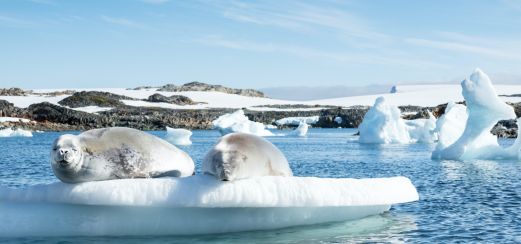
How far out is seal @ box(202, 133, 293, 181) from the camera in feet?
31.6

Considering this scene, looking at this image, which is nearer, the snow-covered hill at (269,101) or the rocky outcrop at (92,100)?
the rocky outcrop at (92,100)

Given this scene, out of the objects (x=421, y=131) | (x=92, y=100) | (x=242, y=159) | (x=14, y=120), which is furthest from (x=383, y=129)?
(x=92, y=100)

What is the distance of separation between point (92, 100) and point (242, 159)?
96072mm

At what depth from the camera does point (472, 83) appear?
26953 millimetres

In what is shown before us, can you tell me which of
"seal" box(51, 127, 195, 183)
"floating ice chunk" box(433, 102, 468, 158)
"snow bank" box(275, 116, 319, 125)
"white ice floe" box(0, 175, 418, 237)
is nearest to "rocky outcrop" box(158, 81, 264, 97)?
"snow bank" box(275, 116, 319, 125)

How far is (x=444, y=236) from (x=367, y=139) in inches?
1484

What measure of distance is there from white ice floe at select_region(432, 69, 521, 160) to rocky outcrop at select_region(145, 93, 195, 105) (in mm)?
83788

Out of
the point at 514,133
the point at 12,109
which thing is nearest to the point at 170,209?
the point at 514,133

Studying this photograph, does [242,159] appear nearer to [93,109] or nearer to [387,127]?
[387,127]

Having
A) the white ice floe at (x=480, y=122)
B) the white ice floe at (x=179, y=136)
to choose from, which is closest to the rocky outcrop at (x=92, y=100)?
the white ice floe at (x=179, y=136)

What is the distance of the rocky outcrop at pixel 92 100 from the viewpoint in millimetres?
97750

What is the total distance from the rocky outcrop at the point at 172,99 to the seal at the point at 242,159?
101m

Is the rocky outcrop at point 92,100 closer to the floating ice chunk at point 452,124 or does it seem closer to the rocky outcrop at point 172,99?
the rocky outcrop at point 172,99

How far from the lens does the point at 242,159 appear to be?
9.95 m
